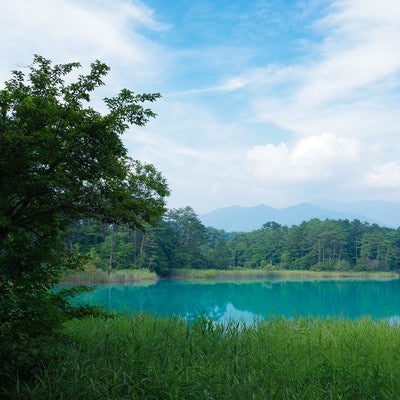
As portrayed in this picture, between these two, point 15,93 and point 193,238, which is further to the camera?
point 193,238

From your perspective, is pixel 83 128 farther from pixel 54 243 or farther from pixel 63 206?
pixel 54 243

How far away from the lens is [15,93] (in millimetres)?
4445

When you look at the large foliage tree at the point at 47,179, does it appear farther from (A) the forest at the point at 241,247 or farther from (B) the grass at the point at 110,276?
(A) the forest at the point at 241,247

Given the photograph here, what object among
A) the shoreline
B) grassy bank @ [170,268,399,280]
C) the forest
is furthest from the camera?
grassy bank @ [170,268,399,280]

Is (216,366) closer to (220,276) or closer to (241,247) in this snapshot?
(220,276)

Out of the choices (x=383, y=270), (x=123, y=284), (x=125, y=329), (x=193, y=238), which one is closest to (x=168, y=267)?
(x=193, y=238)

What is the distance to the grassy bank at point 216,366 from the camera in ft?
12.2

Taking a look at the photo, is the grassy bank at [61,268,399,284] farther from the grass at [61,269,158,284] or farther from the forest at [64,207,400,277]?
the forest at [64,207,400,277]

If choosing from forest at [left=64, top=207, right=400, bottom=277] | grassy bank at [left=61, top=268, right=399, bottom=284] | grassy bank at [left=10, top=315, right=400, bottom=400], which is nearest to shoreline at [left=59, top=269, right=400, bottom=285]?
grassy bank at [left=61, top=268, right=399, bottom=284]

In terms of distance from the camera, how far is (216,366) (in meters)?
4.48

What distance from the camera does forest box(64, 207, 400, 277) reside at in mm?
41194

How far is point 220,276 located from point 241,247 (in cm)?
1715

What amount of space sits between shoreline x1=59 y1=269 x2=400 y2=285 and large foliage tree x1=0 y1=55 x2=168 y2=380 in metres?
26.5

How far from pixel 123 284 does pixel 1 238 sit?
30925 millimetres
